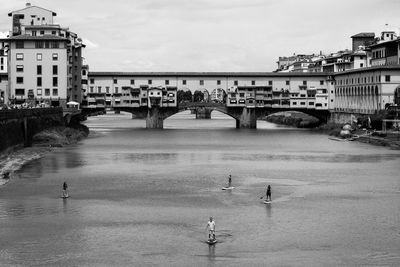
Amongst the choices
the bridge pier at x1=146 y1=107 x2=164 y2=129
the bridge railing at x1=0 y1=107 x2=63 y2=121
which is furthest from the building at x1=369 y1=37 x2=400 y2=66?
the bridge railing at x1=0 y1=107 x2=63 y2=121

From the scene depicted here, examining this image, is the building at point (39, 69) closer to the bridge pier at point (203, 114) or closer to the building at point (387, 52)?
the building at point (387, 52)

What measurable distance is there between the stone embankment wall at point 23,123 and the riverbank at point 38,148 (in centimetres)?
51

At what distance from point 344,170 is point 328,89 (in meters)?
64.0

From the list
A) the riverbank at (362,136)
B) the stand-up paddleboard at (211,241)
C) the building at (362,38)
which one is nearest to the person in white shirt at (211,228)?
the stand-up paddleboard at (211,241)

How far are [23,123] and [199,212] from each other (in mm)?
32970

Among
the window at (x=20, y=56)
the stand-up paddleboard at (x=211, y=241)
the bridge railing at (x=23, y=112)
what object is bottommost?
the stand-up paddleboard at (x=211, y=241)

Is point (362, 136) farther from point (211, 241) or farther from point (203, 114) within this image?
point (203, 114)

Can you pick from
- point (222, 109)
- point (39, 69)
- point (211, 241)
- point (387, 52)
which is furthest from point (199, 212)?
point (387, 52)

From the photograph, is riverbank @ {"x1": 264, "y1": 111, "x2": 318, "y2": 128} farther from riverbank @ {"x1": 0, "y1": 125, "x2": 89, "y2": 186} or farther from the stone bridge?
riverbank @ {"x1": 0, "y1": 125, "x2": 89, "y2": 186}

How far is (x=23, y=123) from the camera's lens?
62.4 metres

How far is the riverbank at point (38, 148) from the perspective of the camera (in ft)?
156

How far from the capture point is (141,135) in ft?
285

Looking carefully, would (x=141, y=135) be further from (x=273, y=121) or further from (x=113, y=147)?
(x=273, y=121)

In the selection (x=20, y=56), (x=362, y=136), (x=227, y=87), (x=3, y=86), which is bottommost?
(x=362, y=136)
